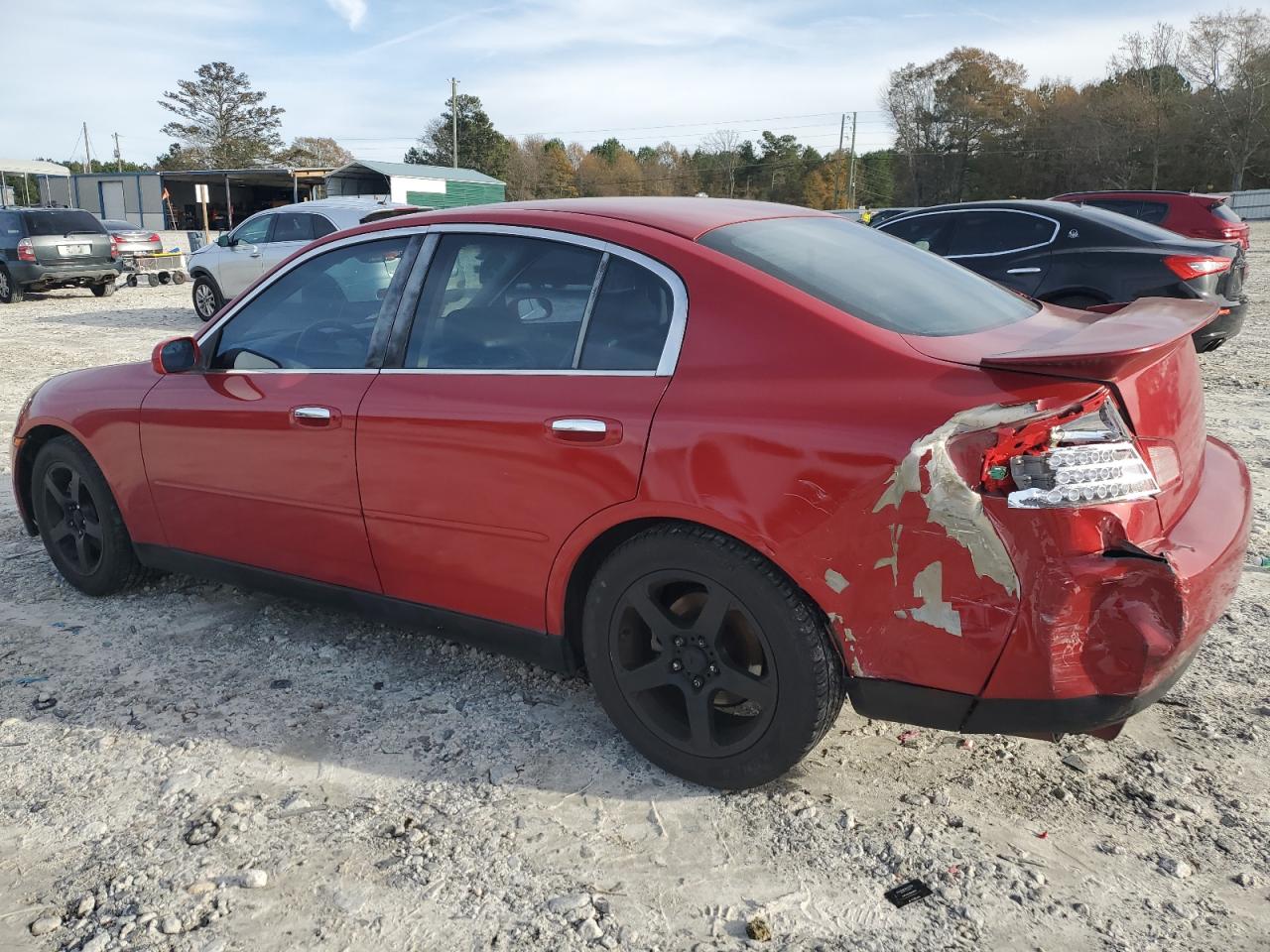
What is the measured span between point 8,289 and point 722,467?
20183 mm

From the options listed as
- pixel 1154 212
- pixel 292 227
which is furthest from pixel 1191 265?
pixel 292 227

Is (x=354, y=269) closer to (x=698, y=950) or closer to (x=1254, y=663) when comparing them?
(x=698, y=950)

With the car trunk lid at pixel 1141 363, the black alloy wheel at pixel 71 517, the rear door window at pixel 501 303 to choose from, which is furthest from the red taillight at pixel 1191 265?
the black alloy wheel at pixel 71 517

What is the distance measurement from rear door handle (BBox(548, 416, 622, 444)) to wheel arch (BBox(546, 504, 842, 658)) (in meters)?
0.20

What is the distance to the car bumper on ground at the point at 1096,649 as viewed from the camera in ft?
7.45

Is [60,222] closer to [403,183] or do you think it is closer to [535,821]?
[535,821]

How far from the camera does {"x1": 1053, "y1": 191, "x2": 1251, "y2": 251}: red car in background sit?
42.9 feet

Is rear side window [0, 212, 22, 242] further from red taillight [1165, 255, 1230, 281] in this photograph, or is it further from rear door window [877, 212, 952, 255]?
red taillight [1165, 255, 1230, 281]

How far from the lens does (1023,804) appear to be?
109 inches

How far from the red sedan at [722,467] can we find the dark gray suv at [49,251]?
1729 centimetres

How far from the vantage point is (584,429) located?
111 inches

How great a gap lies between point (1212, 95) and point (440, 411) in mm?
68068

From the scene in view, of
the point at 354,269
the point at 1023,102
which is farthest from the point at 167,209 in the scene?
the point at 1023,102

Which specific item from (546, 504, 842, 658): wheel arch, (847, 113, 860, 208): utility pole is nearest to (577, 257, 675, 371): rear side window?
(546, 504, 842, 658): wheel arch
